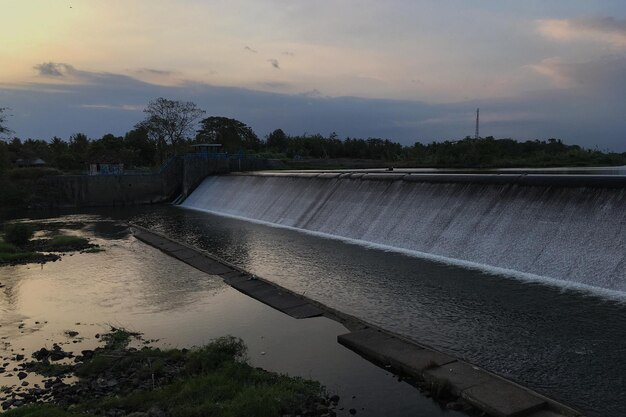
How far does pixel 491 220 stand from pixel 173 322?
33.6 ft

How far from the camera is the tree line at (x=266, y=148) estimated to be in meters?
46.3

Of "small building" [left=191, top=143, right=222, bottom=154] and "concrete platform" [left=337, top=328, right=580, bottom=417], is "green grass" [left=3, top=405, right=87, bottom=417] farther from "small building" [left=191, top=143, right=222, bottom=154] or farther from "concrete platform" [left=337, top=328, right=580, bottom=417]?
"small building" [left=191, top=143, right=222, bottom=154]

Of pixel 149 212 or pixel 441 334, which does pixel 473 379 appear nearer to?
pixel 441 334

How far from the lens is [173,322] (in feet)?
38.1

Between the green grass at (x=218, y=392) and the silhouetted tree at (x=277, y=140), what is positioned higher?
the silhouetted tree at (x=277, y=140)

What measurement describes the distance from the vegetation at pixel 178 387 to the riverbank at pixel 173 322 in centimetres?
54

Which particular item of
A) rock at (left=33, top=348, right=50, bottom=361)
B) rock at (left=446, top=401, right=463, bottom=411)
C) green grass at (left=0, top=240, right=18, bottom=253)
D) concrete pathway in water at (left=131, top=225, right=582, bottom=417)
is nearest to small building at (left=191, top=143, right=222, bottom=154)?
green grass at (left=0, top=240, right=18, bottom=253)

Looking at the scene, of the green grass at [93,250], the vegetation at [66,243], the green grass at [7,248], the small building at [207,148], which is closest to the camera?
the green grass at [7,248]

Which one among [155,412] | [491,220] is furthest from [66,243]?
[155,412]

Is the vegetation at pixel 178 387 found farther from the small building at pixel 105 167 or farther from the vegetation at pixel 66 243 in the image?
the small building at pixel 105 167

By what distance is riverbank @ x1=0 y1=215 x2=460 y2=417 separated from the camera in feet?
26.8

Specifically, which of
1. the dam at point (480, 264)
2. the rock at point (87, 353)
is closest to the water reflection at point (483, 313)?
the dam at point (480, 264)

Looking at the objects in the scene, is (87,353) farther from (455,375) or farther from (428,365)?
(455,375)

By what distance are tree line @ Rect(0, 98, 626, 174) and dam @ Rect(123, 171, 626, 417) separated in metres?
25.5
